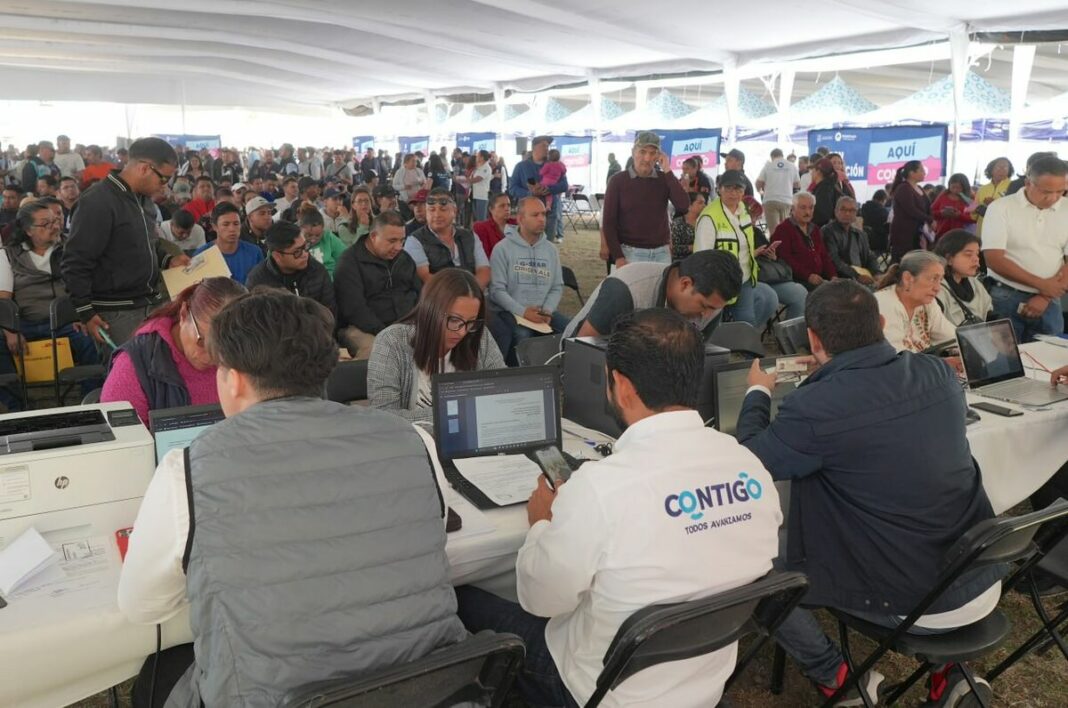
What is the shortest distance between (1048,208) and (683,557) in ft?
13.7

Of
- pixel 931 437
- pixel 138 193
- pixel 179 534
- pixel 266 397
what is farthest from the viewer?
pixel 138 193

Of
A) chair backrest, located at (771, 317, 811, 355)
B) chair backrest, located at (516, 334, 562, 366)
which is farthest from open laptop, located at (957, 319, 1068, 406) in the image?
chair backrest, located at (516, 334, 562, 366)

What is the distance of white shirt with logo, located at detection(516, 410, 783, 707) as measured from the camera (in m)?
1.42

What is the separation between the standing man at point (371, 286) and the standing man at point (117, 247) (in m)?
1.02

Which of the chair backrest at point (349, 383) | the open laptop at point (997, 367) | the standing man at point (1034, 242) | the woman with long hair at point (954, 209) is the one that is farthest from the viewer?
the woman with long hair at point (954, 209)

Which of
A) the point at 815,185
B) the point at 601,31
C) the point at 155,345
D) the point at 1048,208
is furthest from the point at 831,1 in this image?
the point at 155,345

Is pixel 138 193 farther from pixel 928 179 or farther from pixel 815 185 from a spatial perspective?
pixel 928 179

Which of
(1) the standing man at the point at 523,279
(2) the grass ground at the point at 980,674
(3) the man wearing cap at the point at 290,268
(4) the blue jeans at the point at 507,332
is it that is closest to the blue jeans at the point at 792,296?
(1) the standing man at the point at 523,279

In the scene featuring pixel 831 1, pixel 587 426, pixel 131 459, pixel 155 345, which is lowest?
pixel 587 426

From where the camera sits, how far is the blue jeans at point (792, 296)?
20.0ft

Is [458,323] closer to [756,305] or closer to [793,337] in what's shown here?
[793,337]

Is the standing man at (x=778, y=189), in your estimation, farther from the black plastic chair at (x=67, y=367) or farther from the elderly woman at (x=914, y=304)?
the black plastic chair at (x=67, y=367)

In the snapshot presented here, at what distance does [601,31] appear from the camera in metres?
14.7

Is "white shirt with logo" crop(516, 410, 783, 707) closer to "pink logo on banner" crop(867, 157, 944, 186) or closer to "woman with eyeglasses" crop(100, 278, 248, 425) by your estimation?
"woman with eyeglasses" crop(100, 278, 248, 425)
